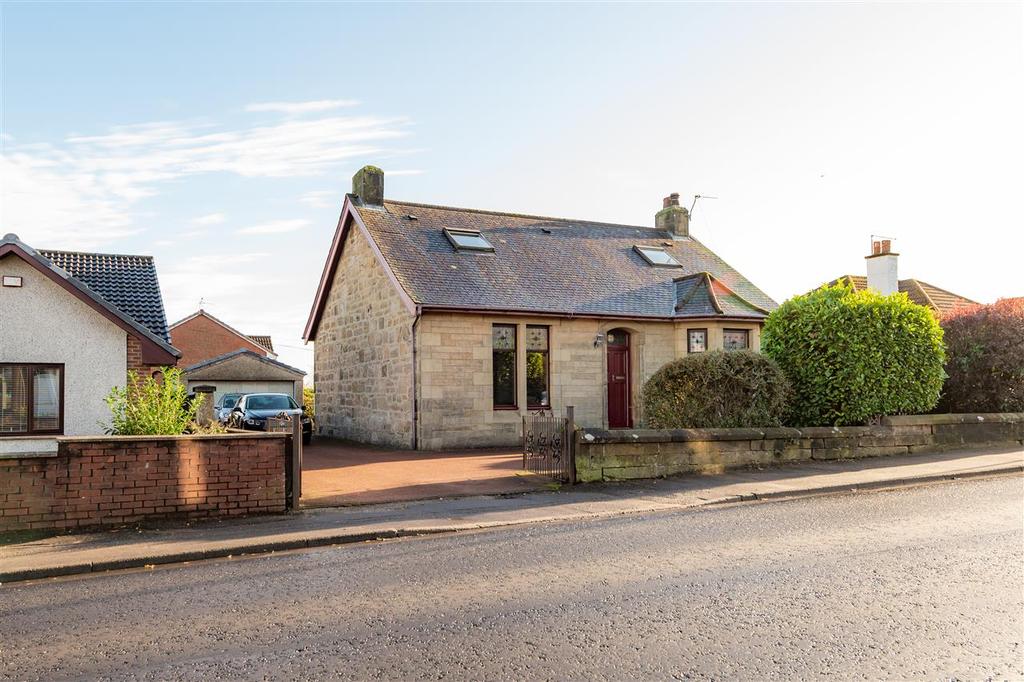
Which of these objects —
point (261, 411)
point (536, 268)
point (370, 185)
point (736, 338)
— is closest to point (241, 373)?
point (261, 411)

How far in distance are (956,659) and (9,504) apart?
9.19m

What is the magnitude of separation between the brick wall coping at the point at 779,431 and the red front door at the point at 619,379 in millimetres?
7048

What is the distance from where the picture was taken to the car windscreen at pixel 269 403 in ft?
69.9

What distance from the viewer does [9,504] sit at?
838 cm

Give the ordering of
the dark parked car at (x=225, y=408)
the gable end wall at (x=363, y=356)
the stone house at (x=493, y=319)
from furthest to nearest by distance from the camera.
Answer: the dark parked car at (x=225, y=408), the gable end wall at (x=363, y=356), the stone house at (x=493, y=319)

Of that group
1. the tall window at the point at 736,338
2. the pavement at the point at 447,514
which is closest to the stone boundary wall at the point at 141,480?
the pavement at the point at 447,514

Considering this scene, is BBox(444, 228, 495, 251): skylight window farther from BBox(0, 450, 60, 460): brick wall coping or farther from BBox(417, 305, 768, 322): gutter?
BBox(0, 450, 60, 460): brick wall coping

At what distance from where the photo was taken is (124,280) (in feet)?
50.7

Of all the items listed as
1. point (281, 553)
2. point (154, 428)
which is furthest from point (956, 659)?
point (154, 428)

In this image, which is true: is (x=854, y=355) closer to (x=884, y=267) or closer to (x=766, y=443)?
(x=766, y=443)

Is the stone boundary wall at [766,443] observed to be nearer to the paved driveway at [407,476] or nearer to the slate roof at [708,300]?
the paved driveway at [407,476]

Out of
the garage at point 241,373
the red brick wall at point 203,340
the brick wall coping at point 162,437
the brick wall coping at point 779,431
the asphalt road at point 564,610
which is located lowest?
the asphalt road at point 564,610

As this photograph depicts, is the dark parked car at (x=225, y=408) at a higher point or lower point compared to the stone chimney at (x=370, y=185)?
lower

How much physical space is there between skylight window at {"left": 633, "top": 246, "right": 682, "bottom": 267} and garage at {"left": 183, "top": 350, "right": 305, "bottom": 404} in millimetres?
18644
